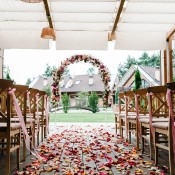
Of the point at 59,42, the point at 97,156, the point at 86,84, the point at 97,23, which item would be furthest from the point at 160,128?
the point at 86,84

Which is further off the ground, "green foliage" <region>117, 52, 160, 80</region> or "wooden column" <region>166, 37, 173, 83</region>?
"green foliage" <region>117, 52, 160, 80</region>

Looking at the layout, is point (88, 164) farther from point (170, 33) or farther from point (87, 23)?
point (170, 33)

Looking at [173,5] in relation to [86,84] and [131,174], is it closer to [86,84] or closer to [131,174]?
[131,174]

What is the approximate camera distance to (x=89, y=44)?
9586 millimetres

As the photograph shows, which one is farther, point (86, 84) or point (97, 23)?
point (86, 84)

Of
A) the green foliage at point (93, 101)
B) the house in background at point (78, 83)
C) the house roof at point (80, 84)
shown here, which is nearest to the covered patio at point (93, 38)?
the green foliage at point (93, 101)

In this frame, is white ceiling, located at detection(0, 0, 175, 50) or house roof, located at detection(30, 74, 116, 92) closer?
white ceiling, located at detection(0, 0, 175, 50)

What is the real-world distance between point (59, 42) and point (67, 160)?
22.2ft

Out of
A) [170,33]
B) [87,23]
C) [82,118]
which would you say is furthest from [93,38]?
[82,118]

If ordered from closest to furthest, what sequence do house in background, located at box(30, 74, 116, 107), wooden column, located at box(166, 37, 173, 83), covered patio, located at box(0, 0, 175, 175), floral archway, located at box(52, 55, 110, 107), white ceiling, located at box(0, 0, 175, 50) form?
covered patio, located at box(0, 0, 175, 175) < white ceiling, located at box(0, 0, 175, 50) < wooden column, located at box(166, 37, 173, 83) < floral archway, located at box(52, 55, 110, 107) < house in background, located at box(30, 74, 116, 107)

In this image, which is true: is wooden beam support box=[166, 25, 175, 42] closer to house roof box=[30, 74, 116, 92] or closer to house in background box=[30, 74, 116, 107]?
house roof box=[30, 74, 116, 92]

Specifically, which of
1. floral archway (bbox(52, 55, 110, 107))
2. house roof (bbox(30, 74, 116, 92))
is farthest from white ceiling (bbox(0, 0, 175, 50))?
house roof (bbox(30, 74, 116, 92))

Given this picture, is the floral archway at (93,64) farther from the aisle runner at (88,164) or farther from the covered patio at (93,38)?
the aisle runner at (88,164)

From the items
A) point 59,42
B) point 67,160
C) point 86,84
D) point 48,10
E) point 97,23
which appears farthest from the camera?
point 86,84
